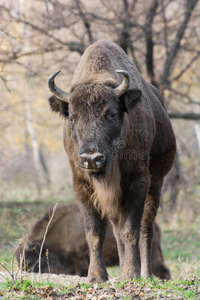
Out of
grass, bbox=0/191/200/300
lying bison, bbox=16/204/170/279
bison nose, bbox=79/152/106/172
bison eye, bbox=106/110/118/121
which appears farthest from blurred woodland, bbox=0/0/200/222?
bison nose, bbox=79/152/106/172

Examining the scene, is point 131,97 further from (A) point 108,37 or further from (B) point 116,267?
(A) point 108,37

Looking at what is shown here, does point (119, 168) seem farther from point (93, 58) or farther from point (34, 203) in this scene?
point (34, 203)

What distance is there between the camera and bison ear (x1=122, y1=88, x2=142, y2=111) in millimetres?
6371

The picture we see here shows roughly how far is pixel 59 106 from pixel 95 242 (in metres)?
1.94

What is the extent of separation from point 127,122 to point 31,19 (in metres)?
8.74

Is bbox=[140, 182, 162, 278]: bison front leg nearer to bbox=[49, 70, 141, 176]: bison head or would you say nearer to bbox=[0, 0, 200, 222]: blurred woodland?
bbox=[49, 70, 141, 176]: bison head

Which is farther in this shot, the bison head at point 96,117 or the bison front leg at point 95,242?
the bison front leg at point 95,242

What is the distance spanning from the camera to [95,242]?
6.41m

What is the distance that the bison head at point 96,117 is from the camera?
5.53 meters

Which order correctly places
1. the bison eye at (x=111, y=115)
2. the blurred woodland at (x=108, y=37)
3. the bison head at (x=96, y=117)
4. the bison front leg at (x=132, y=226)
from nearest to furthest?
the bison head at (x=96, y=117) < the bison eye at (x=111, y=115) < the bison front leg at (x=132, y=226) < the blurred woodland at (x=108, y=37)

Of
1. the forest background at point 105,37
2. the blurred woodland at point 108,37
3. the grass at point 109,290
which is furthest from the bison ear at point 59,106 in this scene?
the blurred woodland at point 108,37

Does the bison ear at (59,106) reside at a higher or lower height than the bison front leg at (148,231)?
higher

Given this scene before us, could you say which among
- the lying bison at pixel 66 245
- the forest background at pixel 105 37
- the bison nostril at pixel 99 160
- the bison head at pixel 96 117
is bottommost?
the lying bison at pixel 66 245

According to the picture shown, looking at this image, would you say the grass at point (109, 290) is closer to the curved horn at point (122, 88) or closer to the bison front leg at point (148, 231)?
the bison front leg at point (148, 231)
